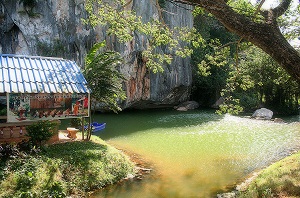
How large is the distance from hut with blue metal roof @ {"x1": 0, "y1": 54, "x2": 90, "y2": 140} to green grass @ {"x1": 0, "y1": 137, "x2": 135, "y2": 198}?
3.90ft

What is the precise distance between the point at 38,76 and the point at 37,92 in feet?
2.61

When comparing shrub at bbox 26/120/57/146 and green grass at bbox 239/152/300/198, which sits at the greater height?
shrub at bbox 26/120/57/146

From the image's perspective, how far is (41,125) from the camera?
8867 mm

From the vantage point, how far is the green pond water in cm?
838

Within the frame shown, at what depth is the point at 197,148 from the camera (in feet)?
43.3

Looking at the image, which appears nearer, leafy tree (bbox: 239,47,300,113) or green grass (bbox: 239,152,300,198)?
green grass (bbox: 239,152,300,198)

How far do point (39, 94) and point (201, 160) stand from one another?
6.55 m

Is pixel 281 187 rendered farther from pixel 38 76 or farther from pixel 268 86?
pixel 268 86

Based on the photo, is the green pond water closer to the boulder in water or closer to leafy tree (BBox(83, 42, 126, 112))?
leafy tree (BBox(83, 42, 126, 112))

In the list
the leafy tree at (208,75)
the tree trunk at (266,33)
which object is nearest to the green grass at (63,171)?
the tree trunk at (266,33)

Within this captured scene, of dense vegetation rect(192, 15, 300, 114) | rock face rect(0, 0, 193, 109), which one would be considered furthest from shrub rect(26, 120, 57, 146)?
dense vegetation rect(192, 15, 300, 114)

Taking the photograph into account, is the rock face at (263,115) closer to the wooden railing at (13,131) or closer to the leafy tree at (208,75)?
the leafy tree at (208,75)

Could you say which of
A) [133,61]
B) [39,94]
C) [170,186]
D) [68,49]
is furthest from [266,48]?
[133,61]

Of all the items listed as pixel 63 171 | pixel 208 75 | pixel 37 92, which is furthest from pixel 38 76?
pixel 208 75
